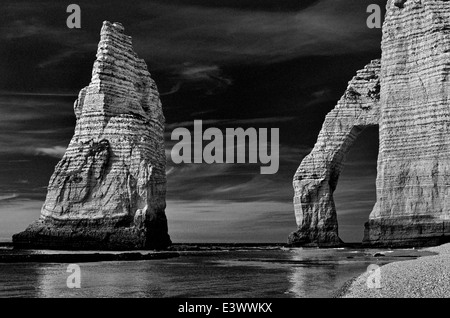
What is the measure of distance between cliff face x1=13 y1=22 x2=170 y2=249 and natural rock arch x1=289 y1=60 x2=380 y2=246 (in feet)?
81.4

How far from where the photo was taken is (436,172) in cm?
6222

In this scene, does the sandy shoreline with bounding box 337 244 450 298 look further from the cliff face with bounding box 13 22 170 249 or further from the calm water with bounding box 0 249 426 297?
the cliff face with bounding box 13 22 170 249

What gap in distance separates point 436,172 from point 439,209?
4.37 meters

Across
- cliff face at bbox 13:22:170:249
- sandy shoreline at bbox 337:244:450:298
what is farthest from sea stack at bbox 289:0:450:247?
sandy shoreline at bbox 337:244:450:298

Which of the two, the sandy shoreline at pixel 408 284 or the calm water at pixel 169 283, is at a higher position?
the sandy shoreline at pixel 408 284

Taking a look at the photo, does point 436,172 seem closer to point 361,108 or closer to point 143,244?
point 361,108

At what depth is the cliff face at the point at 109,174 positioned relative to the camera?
65500 mm

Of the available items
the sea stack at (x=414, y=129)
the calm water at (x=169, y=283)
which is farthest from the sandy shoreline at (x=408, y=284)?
the sea stack at (x=414, y=129)

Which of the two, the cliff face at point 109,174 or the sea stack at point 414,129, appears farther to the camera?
the cliff face at point 109,174

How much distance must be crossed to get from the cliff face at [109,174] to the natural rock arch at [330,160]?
81.4ft

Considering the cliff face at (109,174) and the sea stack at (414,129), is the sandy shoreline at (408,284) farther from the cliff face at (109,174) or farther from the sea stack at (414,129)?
the cliff face at (109,174)

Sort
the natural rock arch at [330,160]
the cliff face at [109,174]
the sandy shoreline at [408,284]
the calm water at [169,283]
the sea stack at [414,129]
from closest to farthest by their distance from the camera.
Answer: the sandy shoreline at [408,284] → the calm water at [169,283] → the sea stack at [414,129] → the cliff face at [109,174] → the natural rock arch at [330,160]

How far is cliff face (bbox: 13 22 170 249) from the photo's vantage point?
65.5 m
